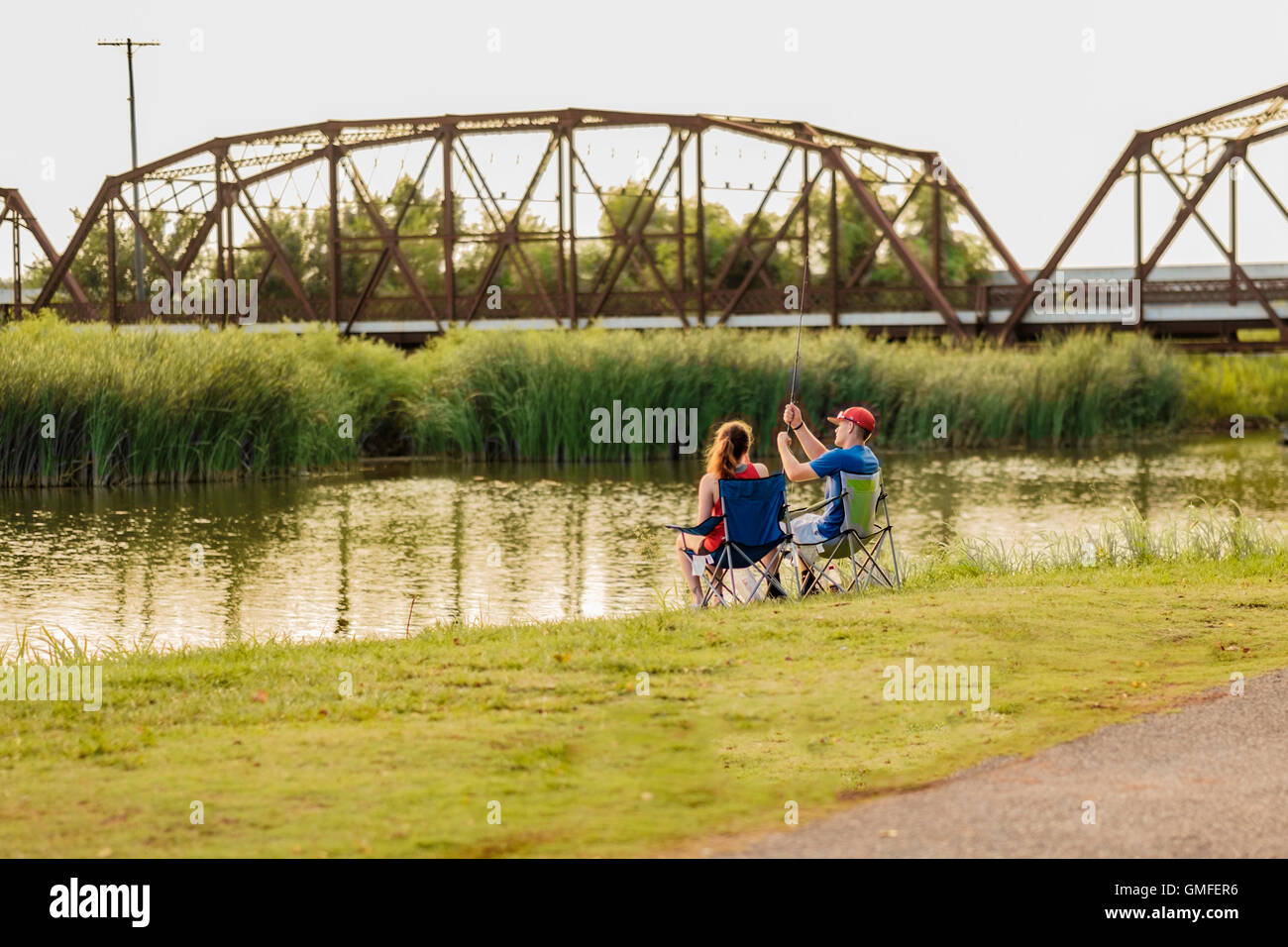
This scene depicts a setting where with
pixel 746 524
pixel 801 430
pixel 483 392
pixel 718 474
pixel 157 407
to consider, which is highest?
pixel 483 392

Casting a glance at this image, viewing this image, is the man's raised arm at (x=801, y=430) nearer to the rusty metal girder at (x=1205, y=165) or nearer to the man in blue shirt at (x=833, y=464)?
the man in blue shirt at (x=833, y=464)

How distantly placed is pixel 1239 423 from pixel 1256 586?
2900 centimetres

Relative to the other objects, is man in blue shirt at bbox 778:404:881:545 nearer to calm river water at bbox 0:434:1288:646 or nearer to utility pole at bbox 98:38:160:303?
calm river water at bbox 0:434:1288:646

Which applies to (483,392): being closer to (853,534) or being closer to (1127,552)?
(1127,552)

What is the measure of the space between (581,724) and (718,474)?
408 centimetres

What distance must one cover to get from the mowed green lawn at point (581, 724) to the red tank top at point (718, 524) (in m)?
0.59

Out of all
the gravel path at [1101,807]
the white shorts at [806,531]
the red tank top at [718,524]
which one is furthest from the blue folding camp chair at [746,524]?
the gravel path at [1101,807]

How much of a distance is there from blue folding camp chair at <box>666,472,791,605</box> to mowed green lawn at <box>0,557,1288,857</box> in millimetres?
375

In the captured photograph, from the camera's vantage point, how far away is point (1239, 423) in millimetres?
39625

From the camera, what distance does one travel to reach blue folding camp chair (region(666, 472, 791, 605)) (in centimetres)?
1101

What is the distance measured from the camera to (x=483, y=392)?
33000mm

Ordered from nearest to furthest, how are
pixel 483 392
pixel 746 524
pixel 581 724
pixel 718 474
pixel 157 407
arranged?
pixel 581 724 → pixel 746 524 → pixel 718 474 → pixel 157 407 → pixel 483 392

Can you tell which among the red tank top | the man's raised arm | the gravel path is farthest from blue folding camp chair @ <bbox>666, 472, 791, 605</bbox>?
the gravel path

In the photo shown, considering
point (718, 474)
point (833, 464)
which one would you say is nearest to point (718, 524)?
point (718, 474)
